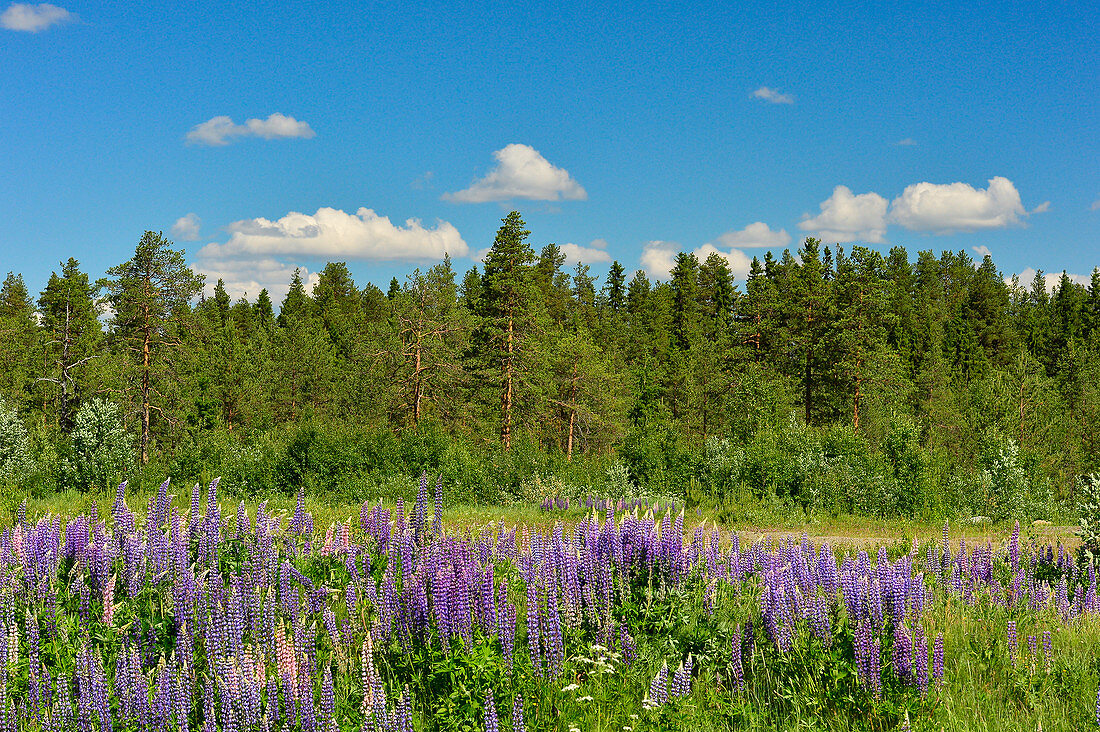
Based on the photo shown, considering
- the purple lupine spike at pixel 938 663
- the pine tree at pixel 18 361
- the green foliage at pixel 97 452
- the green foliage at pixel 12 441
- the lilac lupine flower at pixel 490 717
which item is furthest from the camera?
the pine tree at pixel 18 361

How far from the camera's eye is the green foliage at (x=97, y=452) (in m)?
18.3

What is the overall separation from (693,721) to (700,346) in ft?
162

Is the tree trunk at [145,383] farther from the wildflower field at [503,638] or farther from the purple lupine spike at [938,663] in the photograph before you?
the purple lupine spike at [938,663]

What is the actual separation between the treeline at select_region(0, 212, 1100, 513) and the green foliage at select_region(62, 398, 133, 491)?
0.39ft

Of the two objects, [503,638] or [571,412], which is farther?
[571,412]

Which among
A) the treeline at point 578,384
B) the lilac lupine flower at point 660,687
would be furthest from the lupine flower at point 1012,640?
the treeline at point 578,384

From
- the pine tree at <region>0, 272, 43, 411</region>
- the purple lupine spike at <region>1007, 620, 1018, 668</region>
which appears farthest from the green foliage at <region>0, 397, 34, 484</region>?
the purple lupine spike at <region>1007, 620, 1018, 668</region>

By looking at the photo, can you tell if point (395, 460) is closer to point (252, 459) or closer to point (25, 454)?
point (252, 459)

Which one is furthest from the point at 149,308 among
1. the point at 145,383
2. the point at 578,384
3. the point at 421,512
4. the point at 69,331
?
the point at 421,512

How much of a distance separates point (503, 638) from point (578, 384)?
3882 centimetres

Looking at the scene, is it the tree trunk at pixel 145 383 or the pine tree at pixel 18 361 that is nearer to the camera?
the tree trunk at pixel 145 383

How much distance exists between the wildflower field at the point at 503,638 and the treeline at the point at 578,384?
571 inches

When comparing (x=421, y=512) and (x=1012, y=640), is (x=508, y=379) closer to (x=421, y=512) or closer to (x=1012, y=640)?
(x=421, y=512)

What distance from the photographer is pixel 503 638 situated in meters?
4.32
